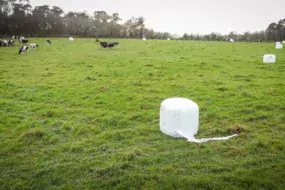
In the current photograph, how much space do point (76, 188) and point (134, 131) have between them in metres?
3.10

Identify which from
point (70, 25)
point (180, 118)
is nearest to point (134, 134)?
point (180, 118)

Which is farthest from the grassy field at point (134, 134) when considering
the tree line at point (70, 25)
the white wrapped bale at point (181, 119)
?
the tree line at point (70, 25)

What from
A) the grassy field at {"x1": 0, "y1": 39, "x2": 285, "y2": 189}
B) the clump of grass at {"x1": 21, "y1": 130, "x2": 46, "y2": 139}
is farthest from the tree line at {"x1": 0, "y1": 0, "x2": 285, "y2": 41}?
the clump of grass at {"x1": 21, "y1": 130, "x2": 46, "y2": 139}

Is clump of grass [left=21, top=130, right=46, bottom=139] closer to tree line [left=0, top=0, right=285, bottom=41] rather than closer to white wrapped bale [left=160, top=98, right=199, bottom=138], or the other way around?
white wrapped bale [left=160, top=98, right=199, bottom=138]

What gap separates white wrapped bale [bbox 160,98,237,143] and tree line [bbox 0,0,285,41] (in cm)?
5137

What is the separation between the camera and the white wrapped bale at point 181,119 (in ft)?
23.4

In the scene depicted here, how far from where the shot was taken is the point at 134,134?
7.73 metres

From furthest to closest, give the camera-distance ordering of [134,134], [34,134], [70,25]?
1. [70,25]
2. [134,134]
3. [34,134]

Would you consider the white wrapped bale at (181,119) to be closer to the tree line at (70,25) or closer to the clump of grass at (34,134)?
the clump of grass at (34,134)

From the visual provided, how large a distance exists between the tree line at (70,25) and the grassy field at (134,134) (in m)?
46.2

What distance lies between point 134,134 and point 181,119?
1613 mm

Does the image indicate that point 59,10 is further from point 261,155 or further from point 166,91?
point 261,155

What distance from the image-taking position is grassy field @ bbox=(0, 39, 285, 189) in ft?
17.8

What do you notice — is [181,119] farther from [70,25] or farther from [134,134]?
[70,25]
